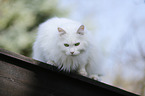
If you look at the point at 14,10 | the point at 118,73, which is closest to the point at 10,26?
the point at 14,10

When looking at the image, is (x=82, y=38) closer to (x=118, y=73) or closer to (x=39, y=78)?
(x=39, y=78)

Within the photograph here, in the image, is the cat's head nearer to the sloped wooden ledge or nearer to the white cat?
the white cat

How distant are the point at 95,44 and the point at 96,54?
0.11 meters

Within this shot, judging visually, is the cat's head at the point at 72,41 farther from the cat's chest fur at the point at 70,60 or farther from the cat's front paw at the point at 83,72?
the cat's front paw at the point at 83,72

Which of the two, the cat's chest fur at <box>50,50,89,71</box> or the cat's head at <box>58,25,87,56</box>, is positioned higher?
the cat's head at <box>58,25,87,56</box>

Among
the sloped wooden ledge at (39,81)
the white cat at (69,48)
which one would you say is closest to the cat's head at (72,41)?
the white cat at (69,48)

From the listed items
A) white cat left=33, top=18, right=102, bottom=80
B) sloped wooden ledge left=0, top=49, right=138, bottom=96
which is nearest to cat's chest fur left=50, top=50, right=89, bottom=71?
white cat left=33, top=18, right=102, bottom=80

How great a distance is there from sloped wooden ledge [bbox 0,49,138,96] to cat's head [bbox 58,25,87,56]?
0.67ft

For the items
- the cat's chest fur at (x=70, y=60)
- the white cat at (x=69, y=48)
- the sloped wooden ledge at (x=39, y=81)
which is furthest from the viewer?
the cat's chest fur at (x=70, y=60)

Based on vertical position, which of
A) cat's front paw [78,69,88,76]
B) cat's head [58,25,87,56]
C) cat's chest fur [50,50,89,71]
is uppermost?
cat's head [58,25,87,56]

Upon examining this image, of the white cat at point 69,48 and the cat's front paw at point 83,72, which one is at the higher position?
the white cat at point 69,48

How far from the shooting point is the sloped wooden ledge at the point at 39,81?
5.16 feet

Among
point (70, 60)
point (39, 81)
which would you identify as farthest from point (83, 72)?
point (39, 81)

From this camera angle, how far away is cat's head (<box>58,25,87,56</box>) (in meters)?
1.64
